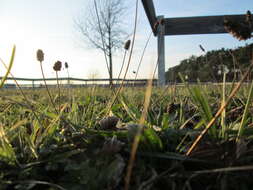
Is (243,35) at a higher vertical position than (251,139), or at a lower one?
higher

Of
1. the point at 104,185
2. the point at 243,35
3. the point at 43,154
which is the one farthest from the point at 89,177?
the point at 243,35

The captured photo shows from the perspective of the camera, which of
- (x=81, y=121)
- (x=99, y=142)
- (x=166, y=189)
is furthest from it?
(x=81, y=121)

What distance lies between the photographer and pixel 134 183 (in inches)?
13.0

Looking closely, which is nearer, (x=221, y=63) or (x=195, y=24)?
(x=221, y=63)

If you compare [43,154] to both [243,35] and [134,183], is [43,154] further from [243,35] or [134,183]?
[243,35]

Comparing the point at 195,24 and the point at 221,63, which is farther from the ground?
the point at 195,24

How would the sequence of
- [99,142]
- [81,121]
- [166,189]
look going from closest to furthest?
[166,189] → [99,142] → [81,121]

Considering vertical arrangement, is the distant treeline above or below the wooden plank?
below

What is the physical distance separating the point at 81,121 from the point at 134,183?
357 millimetres

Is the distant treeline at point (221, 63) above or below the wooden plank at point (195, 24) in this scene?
below

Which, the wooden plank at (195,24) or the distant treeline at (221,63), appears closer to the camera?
the distant treeline at (221,63)

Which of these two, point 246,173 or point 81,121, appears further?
point 81,121

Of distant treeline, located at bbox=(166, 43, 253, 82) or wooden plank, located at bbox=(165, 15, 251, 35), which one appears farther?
wooden plank, located at bbox=(165, 15, 251, 35)

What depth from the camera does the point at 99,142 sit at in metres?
0.42
